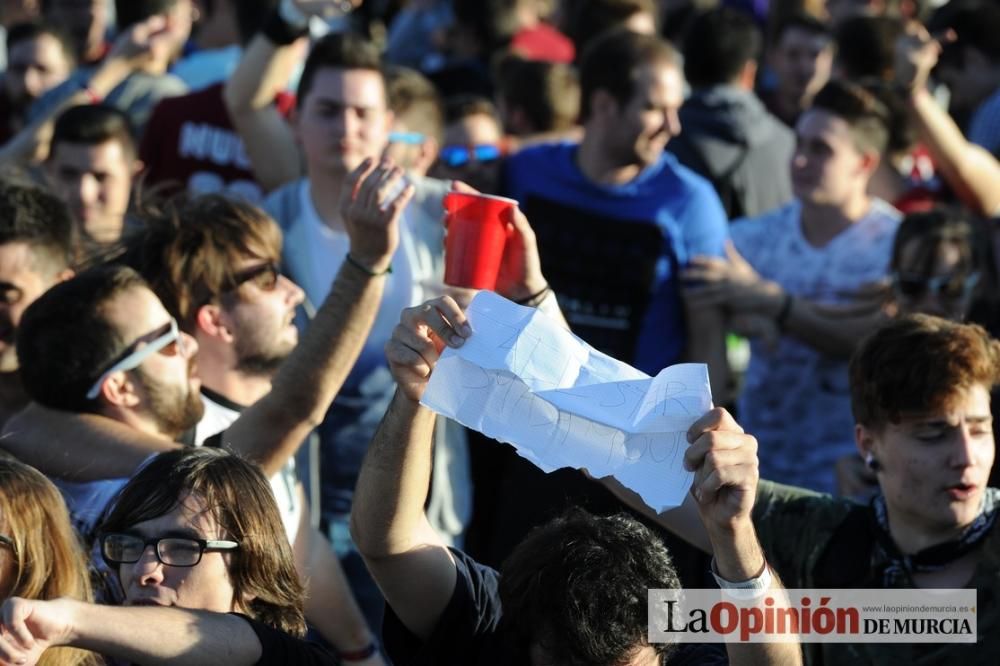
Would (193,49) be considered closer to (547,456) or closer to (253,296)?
(253,296)

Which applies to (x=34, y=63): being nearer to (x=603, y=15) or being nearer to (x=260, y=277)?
(x=603, y=15)

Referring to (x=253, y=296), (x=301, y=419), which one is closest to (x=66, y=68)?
(x=253, y=296)

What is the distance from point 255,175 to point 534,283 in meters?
3.02

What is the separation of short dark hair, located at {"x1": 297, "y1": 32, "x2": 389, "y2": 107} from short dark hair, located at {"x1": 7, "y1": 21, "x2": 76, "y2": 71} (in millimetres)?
2720

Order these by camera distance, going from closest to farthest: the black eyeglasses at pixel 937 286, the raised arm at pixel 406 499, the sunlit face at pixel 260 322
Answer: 1. the raised arm at pixel 406 499
2. the sunlit face at pixel 260 322
3. the black eyeglasses at pixel 937 286

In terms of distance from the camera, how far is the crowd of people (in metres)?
2.90

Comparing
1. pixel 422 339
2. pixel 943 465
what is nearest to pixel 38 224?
pixel 422 339

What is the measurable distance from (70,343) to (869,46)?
4747mm

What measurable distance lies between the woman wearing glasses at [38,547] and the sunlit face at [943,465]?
1803 millimetres

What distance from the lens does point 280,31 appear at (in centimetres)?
556

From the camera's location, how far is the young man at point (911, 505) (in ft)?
11.4

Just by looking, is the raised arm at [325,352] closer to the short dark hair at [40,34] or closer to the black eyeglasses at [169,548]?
the black eyeglasses at [169,548]

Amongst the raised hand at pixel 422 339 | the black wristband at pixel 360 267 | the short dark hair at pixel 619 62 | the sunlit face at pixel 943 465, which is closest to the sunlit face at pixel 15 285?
the black wristband at pixel 360 267

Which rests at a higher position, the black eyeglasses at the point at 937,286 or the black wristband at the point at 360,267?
the black wristband at the point at 360,267
